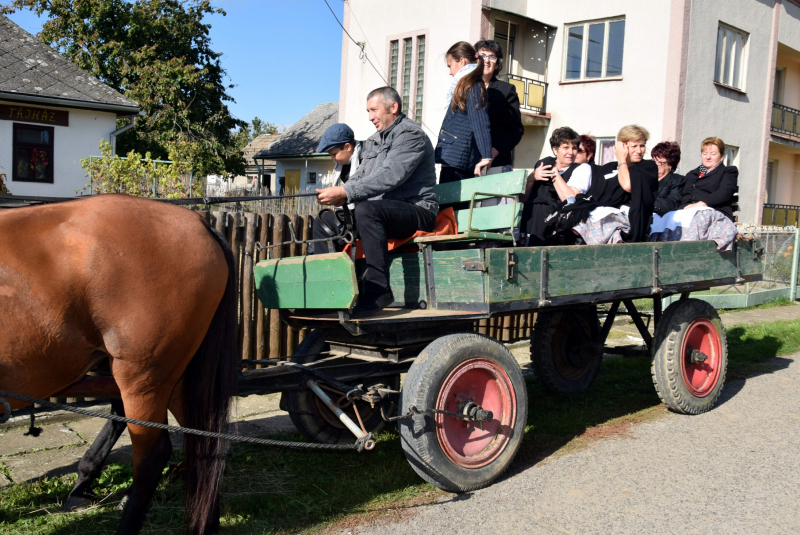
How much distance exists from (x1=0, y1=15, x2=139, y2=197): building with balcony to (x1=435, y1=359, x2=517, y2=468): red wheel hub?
604 inches

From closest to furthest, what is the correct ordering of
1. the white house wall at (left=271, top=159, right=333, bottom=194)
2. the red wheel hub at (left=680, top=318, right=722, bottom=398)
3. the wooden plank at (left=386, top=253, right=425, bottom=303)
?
1. the wooden plank at (left=386, top=253, right=425, bottom=303)
2. the red wheel hub at (left=680, top=318, right=722, bottom=398)
3. the white house wall at (left=271, top=159, right=333, bottom=194)

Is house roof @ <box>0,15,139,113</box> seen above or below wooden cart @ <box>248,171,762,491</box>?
above

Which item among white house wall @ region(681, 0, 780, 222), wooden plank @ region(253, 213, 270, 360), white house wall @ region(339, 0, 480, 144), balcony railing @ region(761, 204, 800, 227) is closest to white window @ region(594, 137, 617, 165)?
white house wall @ region(681, 0, 780, 222)

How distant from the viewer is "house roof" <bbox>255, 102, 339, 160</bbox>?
28.7 m

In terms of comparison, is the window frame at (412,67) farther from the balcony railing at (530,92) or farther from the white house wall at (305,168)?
the white house wall at (305,168)

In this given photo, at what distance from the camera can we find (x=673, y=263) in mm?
5008

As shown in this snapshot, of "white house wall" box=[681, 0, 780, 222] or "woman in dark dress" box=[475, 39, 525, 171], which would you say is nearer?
"woman in dark dress" box=[475, 39, 525, 171]

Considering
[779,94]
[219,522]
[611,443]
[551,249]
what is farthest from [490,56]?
[779,94]

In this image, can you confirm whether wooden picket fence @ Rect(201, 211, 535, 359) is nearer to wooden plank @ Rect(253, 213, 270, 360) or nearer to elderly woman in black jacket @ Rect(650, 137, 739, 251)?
wooden plank @ Rect(253, 213, 270, 360)

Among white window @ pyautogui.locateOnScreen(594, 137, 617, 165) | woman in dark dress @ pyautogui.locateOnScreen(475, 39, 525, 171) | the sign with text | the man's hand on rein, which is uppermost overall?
the sign with text

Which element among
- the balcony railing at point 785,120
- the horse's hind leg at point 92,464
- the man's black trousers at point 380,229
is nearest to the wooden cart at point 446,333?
the man's black trousers at point 380,229

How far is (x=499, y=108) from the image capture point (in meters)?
5.67

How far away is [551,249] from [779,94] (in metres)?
20.2

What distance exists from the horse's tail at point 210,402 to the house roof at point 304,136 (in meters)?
24.5
